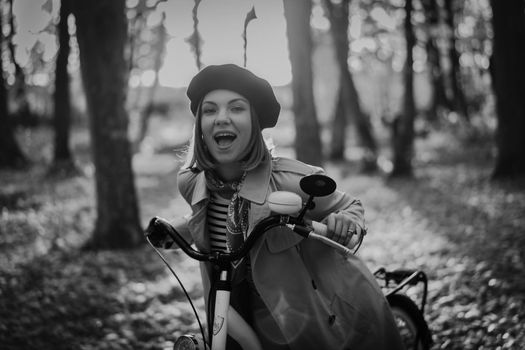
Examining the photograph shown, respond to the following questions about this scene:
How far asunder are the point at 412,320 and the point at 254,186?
162 centimetres

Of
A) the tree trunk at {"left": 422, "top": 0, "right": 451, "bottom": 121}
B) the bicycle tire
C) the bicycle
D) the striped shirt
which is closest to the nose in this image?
the striped shirt

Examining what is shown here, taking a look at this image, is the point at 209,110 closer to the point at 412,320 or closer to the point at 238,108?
the point at 238,108

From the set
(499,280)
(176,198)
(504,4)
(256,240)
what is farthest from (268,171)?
(176,198)

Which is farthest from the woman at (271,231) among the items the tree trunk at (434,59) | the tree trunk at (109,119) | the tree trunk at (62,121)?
the tree trunk at (434,59)

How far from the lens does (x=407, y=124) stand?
42.6 ft

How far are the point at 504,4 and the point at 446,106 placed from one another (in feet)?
39.2

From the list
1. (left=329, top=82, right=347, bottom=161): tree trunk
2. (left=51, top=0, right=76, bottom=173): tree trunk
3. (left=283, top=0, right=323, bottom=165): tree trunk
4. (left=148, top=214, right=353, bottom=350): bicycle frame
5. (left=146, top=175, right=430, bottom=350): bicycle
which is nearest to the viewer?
(left=146, top=175, right=430, bottom=350): bicycle

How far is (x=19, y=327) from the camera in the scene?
4422mm

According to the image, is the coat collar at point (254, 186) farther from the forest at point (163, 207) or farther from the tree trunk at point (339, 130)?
the tree trunk at point (339, 130)

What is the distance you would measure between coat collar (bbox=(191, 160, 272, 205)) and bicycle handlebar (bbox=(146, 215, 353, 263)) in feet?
0.61

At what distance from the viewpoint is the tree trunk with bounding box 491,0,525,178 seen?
9352mm

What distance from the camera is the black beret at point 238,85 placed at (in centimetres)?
232

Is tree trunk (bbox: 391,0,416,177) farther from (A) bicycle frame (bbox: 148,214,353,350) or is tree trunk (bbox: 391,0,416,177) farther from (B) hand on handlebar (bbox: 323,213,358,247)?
(A) bicycle frame (bbox: 148,214,353,350)

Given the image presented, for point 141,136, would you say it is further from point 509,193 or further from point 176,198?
point 509,193
